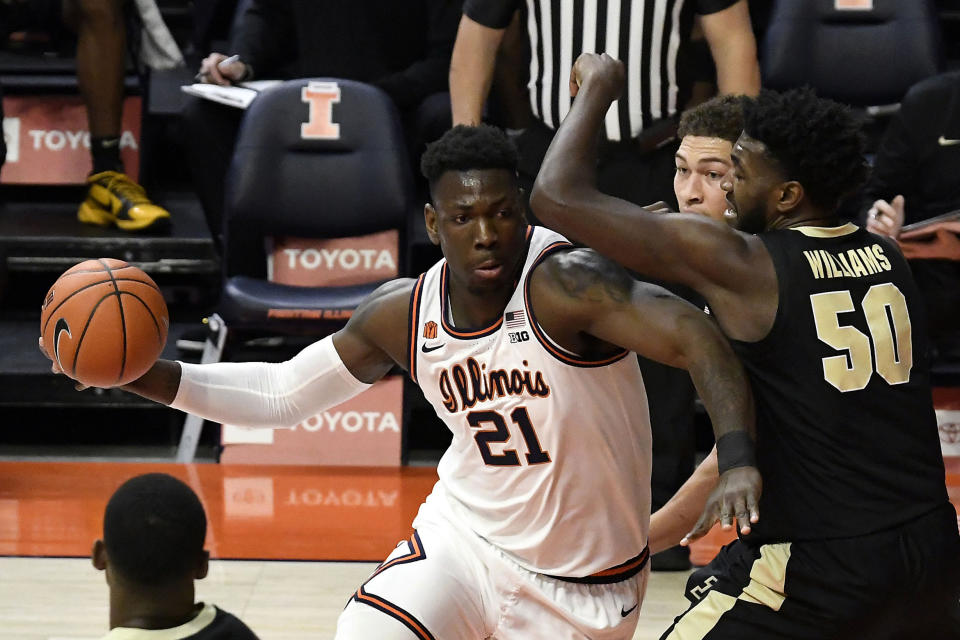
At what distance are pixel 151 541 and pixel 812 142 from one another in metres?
1.46

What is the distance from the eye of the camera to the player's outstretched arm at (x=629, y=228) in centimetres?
267

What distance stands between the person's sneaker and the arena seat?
1.80 ft

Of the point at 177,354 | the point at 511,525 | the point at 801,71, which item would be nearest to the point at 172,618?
the point at 511,525

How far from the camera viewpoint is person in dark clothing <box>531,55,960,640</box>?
8.63ft

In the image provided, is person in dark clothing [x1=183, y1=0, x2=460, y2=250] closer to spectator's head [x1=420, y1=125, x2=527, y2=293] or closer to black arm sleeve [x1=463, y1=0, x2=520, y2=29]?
black arm sleeve [x1=463, y1=0, x2=520, y2=29]

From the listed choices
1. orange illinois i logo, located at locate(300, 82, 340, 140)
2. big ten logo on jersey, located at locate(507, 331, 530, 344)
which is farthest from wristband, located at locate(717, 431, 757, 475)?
orange illinois i logo, located at locate(300, 82, 340, 140)

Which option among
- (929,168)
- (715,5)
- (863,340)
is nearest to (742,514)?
(863,340)

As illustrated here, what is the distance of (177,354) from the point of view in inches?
243

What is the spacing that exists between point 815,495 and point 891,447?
171mm

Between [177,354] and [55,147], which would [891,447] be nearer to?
[177,354]

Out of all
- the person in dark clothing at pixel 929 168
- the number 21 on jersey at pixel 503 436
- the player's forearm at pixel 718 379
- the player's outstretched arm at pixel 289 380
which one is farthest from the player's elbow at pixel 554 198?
the person in dark clothing at pixel 929 168

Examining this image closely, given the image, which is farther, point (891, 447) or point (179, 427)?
point (179, 427)

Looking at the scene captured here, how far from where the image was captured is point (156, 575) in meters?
2.29

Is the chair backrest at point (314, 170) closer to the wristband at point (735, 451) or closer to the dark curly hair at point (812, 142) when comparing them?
the dark curly hair at point (812, 142)
